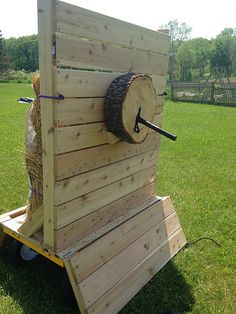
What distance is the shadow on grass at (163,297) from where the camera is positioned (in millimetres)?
2561

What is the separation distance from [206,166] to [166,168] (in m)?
0.89

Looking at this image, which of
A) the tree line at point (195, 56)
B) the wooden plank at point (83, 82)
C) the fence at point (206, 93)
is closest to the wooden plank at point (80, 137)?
the wooden plank at point (83, 82)

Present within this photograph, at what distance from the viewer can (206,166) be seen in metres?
6.22

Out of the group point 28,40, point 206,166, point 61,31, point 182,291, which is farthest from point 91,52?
point 28,40

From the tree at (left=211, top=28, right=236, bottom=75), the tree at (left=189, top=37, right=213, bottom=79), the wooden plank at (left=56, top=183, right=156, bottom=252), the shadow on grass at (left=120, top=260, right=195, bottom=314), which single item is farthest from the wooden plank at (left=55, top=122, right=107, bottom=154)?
the tree at (left=211, top=28, right=236, bottom=75)

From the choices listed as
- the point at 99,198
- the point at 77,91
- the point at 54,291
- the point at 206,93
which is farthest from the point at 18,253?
the point at 206,93

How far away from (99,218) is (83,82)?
1.17 m

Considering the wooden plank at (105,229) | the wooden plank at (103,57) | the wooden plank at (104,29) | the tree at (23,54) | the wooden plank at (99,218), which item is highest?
the tree at (23,54)

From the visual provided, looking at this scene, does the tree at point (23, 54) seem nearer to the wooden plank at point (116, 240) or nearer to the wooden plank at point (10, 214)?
the wooden plank at point (10, 214)

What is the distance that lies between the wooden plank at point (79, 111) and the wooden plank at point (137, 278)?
1327 millimetres

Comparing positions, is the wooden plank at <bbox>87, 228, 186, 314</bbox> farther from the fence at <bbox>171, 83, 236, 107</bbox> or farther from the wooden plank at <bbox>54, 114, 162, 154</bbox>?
the fence at <bbox>171, 83, 236, 107</bbox>

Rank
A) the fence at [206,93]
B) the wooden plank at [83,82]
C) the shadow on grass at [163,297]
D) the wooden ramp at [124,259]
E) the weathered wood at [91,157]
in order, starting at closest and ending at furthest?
1. the wooden plank at [83,82]
2. the weathered wood at [91,157]
3. the wooden ramp at [124,259]
4. the shadow on grass at [163,297]
5. the fence at [206,93]

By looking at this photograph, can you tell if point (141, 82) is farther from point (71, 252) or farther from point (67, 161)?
point (71, 252)

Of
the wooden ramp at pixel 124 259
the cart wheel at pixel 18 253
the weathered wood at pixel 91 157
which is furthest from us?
the cart wheel at pixel 18 253
